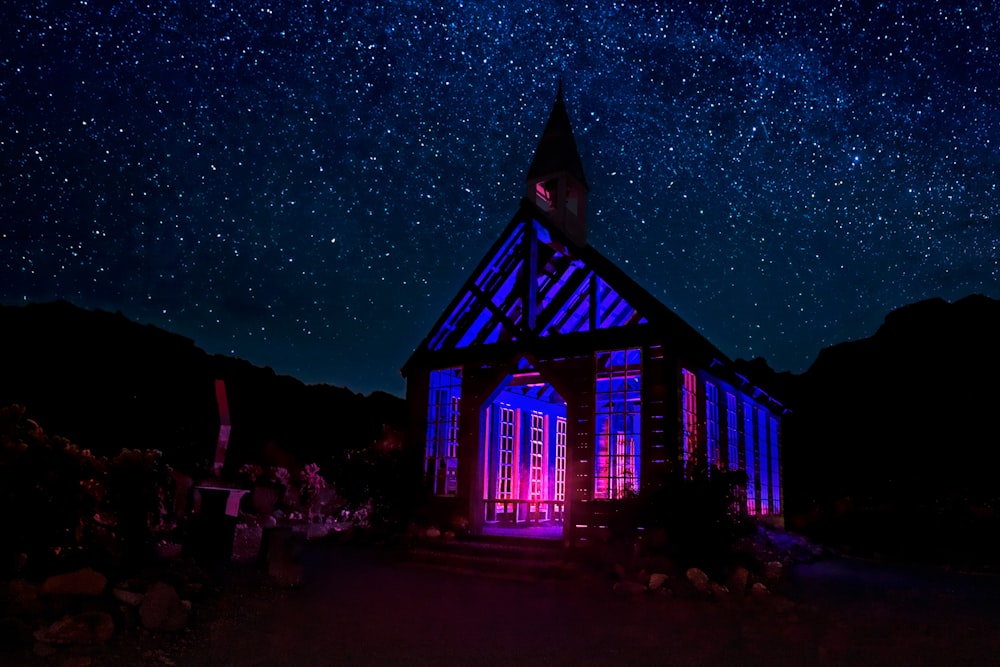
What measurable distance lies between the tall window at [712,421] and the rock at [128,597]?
11248 mm

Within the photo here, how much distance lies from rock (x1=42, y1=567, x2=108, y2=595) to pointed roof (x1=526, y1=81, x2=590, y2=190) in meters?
13.8

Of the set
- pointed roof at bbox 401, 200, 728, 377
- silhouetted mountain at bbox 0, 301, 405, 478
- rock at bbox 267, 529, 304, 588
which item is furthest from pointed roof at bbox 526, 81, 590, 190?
rock at bbox 267, 529, 304, 588

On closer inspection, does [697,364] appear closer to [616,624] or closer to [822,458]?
[616,624]

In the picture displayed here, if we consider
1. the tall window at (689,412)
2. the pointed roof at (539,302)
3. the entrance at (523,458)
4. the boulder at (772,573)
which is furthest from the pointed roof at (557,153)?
the boulder at (772,573)

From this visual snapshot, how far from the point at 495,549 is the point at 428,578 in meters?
2.05

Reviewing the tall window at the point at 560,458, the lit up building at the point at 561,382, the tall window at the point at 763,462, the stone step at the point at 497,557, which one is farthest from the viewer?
the tall window at the point at 560,458

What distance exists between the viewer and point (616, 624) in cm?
723

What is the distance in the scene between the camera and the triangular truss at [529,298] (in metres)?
13.8

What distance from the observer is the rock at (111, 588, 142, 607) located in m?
6.11

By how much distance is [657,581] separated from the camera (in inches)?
372

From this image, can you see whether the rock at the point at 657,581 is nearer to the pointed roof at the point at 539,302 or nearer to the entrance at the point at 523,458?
the entrance at the point at 523,458

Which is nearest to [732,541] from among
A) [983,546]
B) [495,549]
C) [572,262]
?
[495,549]

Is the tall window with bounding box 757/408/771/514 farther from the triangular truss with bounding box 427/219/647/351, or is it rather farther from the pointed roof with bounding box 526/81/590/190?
the pointed roof with bounding box 526/81/590/190

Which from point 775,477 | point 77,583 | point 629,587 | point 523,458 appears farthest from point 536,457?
point 77,583
